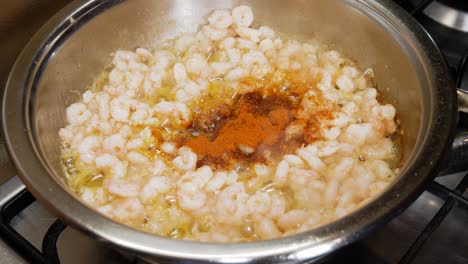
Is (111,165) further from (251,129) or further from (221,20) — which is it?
(221,20)

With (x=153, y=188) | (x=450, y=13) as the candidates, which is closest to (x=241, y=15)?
(x=153, y=188)

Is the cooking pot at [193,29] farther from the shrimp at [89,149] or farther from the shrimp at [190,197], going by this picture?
the shrimp at [190,197]

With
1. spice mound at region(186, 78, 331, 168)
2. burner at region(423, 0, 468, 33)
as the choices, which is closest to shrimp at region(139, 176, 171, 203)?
spice mound at region(186, 78, 331, 168)

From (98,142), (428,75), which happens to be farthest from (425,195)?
(98,142)

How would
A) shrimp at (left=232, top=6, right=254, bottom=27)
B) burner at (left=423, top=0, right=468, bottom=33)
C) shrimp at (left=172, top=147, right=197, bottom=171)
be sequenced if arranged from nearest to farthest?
shrimp at (left=172, top=147, right=197, bottom=171), shrimp at (left=232, top=6, right=254, bottom=27), burner at (left=423, top=0, right=468, bottom=33)

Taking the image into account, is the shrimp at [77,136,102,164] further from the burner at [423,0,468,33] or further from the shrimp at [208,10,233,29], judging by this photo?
the burner at [423,0,468,33]

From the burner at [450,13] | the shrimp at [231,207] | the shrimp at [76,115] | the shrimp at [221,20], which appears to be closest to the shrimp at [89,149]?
the shrimp at [76,115]
